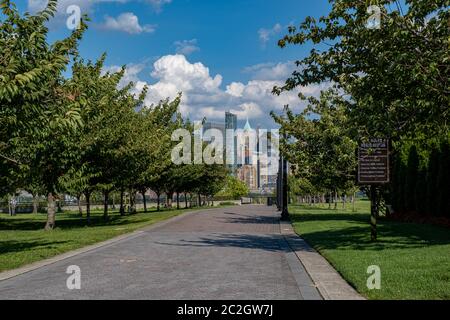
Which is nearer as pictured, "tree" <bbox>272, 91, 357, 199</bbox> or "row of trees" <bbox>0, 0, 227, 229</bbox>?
"row of trees" <bbox>0, 0, 227, 229</bbox>

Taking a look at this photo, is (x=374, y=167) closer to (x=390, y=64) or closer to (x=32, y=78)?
(x=390, y=64)

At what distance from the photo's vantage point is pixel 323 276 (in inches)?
406

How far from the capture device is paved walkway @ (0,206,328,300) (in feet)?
28.1

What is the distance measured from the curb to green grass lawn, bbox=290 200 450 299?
5.9 inches

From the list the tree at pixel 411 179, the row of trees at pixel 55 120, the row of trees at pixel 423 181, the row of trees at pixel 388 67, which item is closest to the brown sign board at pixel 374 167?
the row of trees at pixel 388 67

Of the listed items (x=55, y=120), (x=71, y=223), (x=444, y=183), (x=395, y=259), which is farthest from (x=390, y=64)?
(x=71, y=223)

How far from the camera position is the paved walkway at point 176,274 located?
8.58 meters

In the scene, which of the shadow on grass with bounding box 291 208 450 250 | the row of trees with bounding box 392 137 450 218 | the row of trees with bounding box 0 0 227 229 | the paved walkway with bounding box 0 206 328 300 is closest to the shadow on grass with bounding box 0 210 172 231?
the row of trees with bounding box 0 0 227 229

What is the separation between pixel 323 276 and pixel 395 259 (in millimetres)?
2426

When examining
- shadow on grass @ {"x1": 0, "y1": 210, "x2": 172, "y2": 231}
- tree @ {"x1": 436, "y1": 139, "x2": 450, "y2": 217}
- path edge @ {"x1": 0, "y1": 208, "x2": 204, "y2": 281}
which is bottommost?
shadow on grass @ {"x1": 0, "y1": 210, "x2": 172, "y2": 231}

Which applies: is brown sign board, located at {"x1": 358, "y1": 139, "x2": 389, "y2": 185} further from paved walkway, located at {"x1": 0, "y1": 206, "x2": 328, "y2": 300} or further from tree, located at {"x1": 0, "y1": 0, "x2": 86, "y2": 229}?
tree, located at {"x1": 0, "y1": 0, "x2": 86, "y2": 229}

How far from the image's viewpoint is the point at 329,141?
1133 inches

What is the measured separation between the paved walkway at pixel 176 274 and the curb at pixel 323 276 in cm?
18

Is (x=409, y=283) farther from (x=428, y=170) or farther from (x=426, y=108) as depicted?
(x=428, y=170)
